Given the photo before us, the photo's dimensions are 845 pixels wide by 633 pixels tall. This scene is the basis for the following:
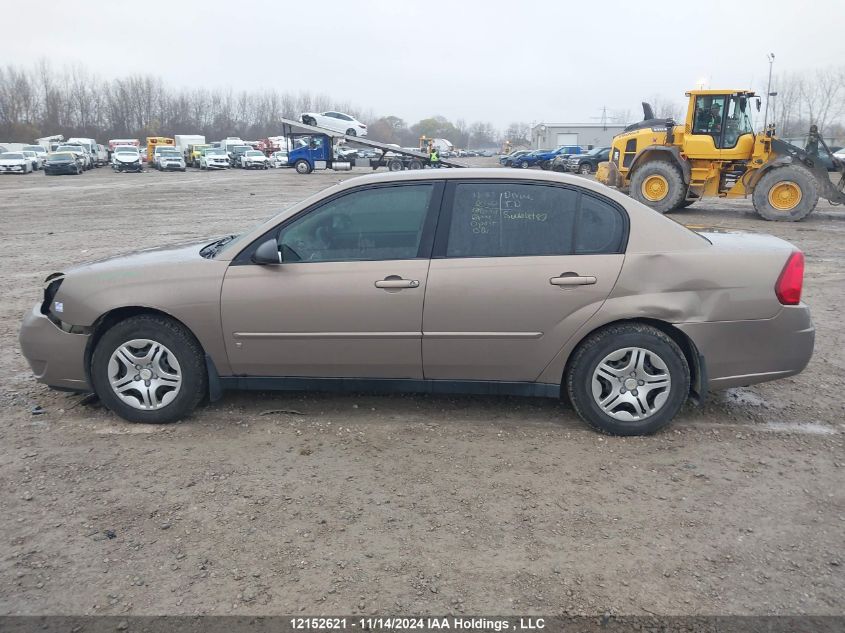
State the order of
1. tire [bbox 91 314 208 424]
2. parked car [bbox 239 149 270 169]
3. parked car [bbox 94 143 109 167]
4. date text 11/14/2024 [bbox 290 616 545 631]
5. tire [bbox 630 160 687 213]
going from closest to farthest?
date text 11/14/2024 [bbox 290 616 545 631] < tire [bbox 91 314 208 424] < tire [bbox 630 160 687 213] < parked car [bbox 239 149 270 169] < parked car [bbox 94 143 109 167]

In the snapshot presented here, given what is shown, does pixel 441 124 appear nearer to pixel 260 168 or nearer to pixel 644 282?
pixel 260 168

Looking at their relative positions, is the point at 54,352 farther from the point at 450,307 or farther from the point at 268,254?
the point at 450,307

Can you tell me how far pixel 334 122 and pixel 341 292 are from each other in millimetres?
45565

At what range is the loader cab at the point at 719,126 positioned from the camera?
1530 centimetres

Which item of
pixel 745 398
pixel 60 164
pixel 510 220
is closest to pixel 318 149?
pixel 60 164

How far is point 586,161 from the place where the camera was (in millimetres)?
39844

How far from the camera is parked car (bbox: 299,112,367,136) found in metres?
45.3

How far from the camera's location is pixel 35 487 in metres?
3.39

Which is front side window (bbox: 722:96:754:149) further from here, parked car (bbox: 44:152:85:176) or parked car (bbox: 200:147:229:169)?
parked car (bbox: 200:147:229:169)

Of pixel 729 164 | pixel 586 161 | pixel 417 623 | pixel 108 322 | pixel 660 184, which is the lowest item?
pixel 417 623

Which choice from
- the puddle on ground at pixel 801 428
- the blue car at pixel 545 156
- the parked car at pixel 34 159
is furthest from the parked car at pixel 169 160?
the puddle on ground at pixel 801 428

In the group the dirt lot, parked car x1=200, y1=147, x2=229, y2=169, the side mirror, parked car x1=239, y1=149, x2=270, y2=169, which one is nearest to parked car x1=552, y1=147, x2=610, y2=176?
parked car x1=239, y1=149, x2=270, y2=169

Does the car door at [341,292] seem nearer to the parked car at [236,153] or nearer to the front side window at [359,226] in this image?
the front side window at [359,226]

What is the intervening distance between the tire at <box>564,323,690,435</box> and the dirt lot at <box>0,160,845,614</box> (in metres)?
0.14
